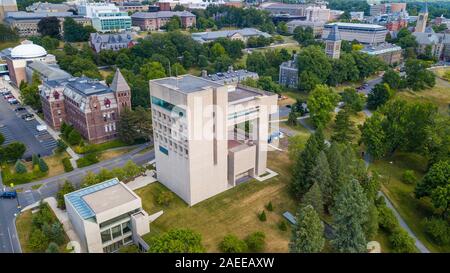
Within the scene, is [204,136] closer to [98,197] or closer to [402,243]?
[98,197]

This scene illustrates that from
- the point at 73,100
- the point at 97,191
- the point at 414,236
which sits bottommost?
the point at 414,236

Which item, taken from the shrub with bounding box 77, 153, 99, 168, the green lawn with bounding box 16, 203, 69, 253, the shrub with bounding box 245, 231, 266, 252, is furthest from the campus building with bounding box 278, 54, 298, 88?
the green lawn with bounding box 16, 203, 69, 253

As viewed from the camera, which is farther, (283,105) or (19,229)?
(283,105)

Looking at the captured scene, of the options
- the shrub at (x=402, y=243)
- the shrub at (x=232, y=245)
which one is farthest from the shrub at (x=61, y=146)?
the shrub at (x=402, y=243)

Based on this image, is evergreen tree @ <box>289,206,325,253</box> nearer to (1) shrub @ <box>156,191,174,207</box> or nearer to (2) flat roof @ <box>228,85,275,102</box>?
(1) shrub @ <box>156,191,174,207</box>
